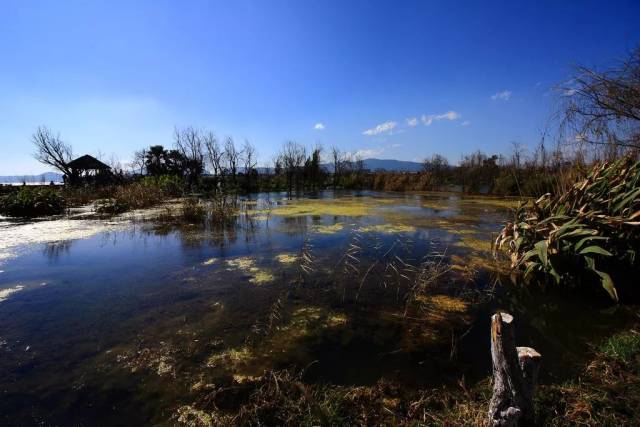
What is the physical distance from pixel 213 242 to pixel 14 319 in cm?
383

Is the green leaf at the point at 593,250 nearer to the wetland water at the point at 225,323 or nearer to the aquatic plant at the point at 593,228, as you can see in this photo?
the aquatic plant at the point at 593,228

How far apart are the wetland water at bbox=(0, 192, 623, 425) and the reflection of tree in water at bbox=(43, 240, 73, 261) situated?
0.27 feet

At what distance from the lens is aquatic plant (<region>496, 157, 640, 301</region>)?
3.40 meters

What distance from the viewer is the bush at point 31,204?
36.7ft

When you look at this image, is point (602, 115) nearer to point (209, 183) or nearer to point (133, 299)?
point (133, 299)

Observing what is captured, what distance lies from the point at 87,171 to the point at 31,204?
15.6m

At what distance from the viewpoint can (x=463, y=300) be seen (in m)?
3.74

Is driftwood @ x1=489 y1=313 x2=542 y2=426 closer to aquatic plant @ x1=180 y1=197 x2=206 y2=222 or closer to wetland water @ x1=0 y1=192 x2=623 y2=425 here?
wetland water @ x1=0 y1=192 x2=623 y2=425

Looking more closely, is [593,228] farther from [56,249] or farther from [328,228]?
[56,249]

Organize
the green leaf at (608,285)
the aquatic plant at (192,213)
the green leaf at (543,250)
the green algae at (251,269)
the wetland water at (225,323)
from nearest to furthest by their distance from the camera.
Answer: the wetland water at (225,323) < the green leaf at (608,285) < the green leaf at (543,250) < the green algae at (251,269) < the aquatic plant at (192,213)

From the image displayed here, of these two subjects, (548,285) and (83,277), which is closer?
(548,285)

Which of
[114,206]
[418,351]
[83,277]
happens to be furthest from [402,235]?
[114,206]

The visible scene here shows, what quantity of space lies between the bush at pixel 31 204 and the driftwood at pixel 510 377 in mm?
15340

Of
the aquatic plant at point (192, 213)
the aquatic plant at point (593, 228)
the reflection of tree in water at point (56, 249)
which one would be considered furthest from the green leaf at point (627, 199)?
the aquatic plant at point (192, 213)
